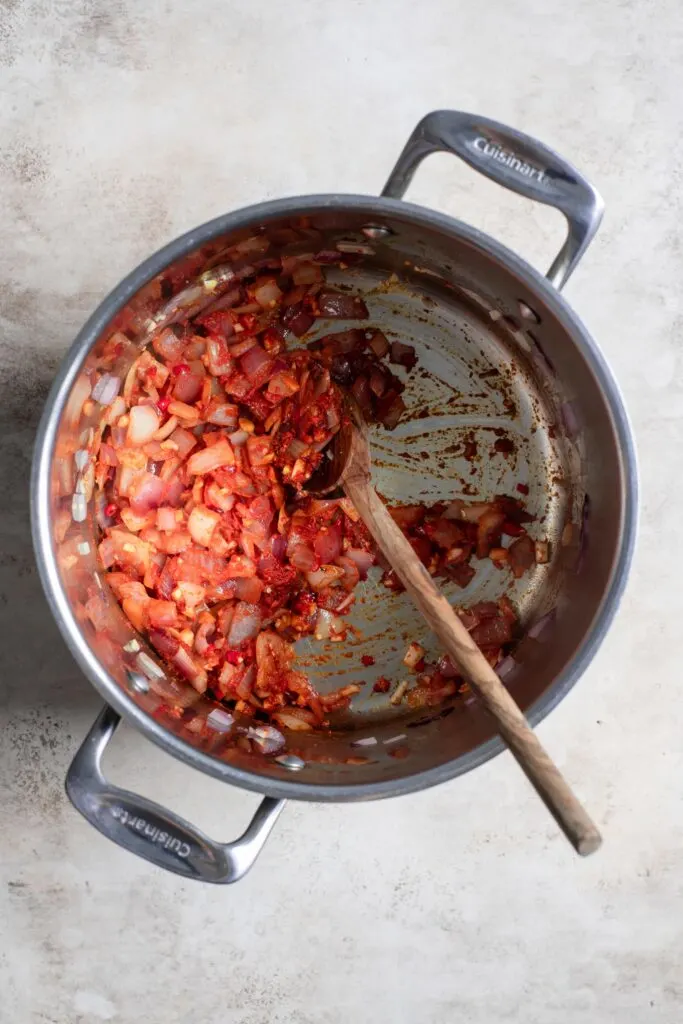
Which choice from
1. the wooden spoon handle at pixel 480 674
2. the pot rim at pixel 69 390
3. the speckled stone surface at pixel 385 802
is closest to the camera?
the wooden spoon handle at pixel 480 674

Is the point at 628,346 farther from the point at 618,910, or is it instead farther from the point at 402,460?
the point at 618,910

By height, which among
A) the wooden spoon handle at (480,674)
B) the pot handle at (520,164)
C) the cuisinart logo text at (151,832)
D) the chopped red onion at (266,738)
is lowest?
the cuisinart logo text at (151,832)

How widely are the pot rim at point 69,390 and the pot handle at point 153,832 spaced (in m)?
0.11

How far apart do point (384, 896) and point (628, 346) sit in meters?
1.12

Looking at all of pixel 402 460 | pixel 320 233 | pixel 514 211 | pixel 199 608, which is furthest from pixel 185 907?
pixel 514 211

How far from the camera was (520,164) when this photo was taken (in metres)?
1.26

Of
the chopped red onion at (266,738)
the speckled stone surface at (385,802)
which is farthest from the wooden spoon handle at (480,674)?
the speckled stone surface at (385,802)

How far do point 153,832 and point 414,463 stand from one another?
776mm

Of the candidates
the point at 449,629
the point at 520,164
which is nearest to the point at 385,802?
the point at 449,629

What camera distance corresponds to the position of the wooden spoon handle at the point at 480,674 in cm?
109

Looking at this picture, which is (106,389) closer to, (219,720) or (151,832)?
(219,720)

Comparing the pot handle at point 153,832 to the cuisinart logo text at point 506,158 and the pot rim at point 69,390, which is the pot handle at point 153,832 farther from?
the cuisinart logo text at point 506,158

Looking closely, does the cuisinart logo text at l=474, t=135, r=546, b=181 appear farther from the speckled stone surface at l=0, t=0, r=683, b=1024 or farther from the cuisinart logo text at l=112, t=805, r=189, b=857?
the cuisinart logo text at l=112, t=805, r=189, b=857

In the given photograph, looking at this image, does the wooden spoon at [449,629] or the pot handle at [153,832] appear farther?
the pot handle at [153,832]
